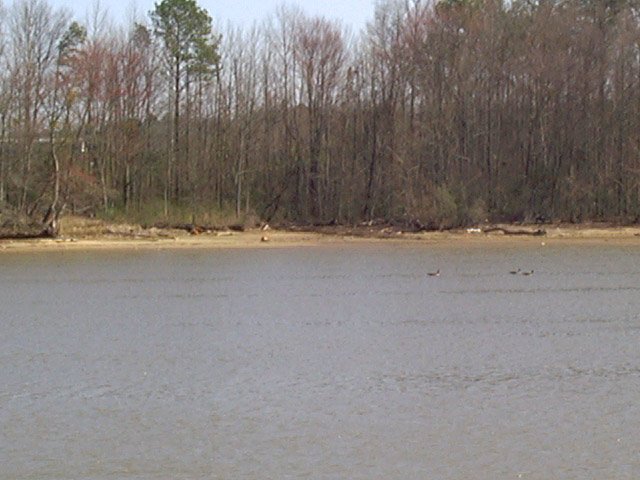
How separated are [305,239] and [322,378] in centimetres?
2540

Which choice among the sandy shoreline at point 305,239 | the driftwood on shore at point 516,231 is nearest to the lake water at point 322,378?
the sandy shoreline at point 305,239

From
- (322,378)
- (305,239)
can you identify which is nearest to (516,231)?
(305,239)

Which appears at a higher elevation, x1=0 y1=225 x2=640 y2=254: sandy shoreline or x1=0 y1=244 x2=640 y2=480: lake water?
x1=0 y1=225 x2=640 y2=254: sandy shoreline

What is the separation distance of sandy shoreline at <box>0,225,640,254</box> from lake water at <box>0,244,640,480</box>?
995cm

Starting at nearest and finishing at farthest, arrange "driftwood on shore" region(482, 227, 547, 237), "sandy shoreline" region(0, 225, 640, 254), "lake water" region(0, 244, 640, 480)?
1. "lake water" region(0, 244, 640, 480)
2. "sandy shoreline" region(0, 225, 640, 254)
3. "driftwood on shore" region(482, 227, 547, 237)

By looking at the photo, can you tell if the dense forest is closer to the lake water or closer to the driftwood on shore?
the driftwood on shore

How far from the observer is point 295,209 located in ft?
147

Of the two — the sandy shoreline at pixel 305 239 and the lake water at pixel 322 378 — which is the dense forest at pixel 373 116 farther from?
the lake water at pixel 322 378

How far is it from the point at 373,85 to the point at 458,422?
36.1 m

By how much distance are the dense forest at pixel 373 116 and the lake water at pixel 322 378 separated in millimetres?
18031

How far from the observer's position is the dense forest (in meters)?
41.9

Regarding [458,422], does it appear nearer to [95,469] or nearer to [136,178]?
[95,469]

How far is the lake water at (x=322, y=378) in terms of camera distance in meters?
9.41

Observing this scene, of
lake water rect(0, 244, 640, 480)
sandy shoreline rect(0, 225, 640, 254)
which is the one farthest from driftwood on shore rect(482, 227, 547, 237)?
lake water rect(0, 244, 640, 480)
